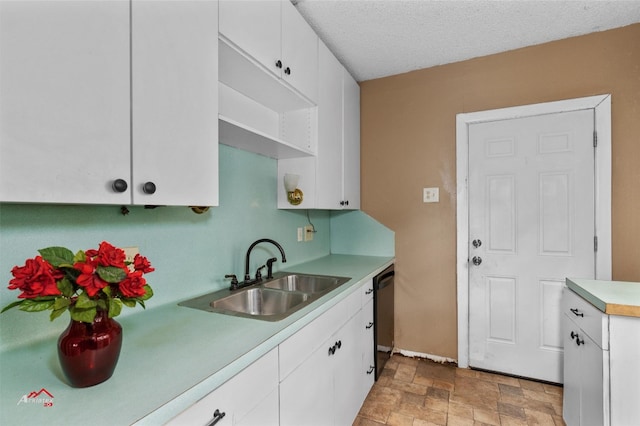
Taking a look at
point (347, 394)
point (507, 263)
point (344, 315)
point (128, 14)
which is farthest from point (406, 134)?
point (128, 14)

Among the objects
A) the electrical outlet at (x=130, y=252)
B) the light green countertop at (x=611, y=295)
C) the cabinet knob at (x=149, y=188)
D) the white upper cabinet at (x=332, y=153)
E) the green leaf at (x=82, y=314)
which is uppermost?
the white upper cabinet at (x=332, y=153)

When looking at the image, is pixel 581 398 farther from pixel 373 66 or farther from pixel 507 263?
pixel 373 66

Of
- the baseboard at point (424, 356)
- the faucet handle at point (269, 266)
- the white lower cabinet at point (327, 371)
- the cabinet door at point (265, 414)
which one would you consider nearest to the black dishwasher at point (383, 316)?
the baseboard at point (424, 356)

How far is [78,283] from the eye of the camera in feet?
2.13

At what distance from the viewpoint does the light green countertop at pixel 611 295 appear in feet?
4.02

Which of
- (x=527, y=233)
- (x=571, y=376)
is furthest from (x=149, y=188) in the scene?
(x=527, y=233)

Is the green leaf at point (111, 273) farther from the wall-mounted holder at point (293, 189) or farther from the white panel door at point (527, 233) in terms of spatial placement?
the white panel door at point (527, 233)

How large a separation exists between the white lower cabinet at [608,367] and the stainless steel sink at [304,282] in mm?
1176

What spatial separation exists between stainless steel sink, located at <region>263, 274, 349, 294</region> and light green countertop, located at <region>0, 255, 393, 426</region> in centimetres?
60

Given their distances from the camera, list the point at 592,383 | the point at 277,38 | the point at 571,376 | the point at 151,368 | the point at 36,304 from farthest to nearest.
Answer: the point at 571,376 → the point at 277,38 → the point at 592,383 → the point at 151,368 → the point at 36,304

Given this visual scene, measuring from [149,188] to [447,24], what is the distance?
6.84 ft

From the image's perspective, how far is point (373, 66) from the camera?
2.56 m

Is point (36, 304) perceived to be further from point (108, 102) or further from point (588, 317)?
point (588, 317)

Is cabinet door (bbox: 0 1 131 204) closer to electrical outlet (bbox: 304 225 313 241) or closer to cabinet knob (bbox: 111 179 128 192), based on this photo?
cabinet knob (bbox: 111 179 128 192)
